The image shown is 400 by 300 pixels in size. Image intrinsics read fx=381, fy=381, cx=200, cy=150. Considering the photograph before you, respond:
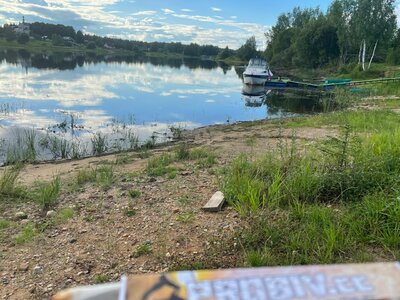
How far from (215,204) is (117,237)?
53.8 inches

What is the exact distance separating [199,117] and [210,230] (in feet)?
55.2

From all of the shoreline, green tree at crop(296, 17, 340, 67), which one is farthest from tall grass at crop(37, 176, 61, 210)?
green tree at crop(296, 17, 340, 67)

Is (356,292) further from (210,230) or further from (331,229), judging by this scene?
(210,230)

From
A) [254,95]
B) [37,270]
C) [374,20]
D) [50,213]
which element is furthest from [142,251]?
[374,20]

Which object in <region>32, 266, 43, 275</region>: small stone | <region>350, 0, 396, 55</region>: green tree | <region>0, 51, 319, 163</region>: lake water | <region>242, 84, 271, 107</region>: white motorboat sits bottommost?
<region>0, 51, 319, 163</region>: lake water

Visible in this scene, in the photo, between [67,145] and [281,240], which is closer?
[281,240]

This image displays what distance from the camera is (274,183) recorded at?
193 inches

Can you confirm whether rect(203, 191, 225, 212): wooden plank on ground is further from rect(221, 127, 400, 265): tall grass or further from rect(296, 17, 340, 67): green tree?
rect(296, 17, 340, 67): green tree

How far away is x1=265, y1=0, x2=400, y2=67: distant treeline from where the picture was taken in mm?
45312

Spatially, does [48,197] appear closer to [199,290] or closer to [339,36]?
[199,290]

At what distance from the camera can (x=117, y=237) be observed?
4.69m

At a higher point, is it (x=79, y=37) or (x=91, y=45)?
(x=79, y=37)

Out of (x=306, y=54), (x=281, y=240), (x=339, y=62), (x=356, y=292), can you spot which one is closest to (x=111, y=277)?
(x=281, y=240)

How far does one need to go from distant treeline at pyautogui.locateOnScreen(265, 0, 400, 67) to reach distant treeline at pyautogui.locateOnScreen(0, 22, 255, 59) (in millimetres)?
27016
